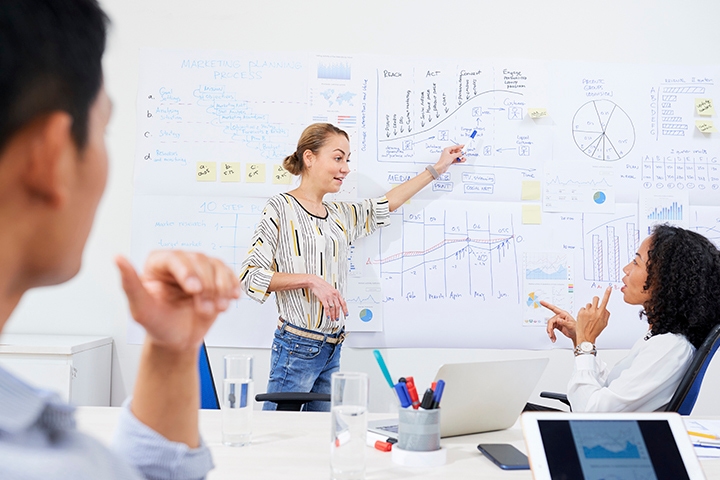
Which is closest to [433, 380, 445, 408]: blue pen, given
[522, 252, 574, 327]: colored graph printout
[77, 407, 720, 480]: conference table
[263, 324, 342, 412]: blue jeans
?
[77, 407, 720, 480]: conference table

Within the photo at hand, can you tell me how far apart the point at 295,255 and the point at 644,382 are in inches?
58.1

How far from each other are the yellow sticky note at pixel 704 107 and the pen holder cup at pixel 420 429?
264cm

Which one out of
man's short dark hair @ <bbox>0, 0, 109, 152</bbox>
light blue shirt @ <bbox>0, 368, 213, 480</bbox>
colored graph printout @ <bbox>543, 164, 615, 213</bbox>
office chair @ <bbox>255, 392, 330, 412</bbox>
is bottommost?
office chair @ <bbox>255, 392, 330, 412</bbox>

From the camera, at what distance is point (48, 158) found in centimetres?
38

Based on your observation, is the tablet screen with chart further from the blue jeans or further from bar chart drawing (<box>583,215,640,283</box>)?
bar chart drawing (<box>583,215,640,283</box>)

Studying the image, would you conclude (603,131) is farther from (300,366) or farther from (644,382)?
(300,366)

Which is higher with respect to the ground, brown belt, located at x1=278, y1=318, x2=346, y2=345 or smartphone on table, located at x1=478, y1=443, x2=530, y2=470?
brown belt, located at x1=278, y1=318, x2=346, y2=345

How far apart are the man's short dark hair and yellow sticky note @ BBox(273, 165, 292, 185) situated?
98.5 inches

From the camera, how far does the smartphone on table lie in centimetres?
124

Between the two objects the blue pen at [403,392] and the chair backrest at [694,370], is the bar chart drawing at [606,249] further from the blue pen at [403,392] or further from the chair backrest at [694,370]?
the blue pen at [403,392]

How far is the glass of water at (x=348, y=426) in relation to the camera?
112cm

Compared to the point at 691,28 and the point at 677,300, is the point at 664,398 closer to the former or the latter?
the point at 677,300

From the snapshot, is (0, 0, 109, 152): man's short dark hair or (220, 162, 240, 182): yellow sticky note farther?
(220, 162, 240, 182): yellow sticky note

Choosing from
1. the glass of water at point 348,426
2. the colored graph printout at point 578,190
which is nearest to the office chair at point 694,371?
the glass of water at point 348,426
